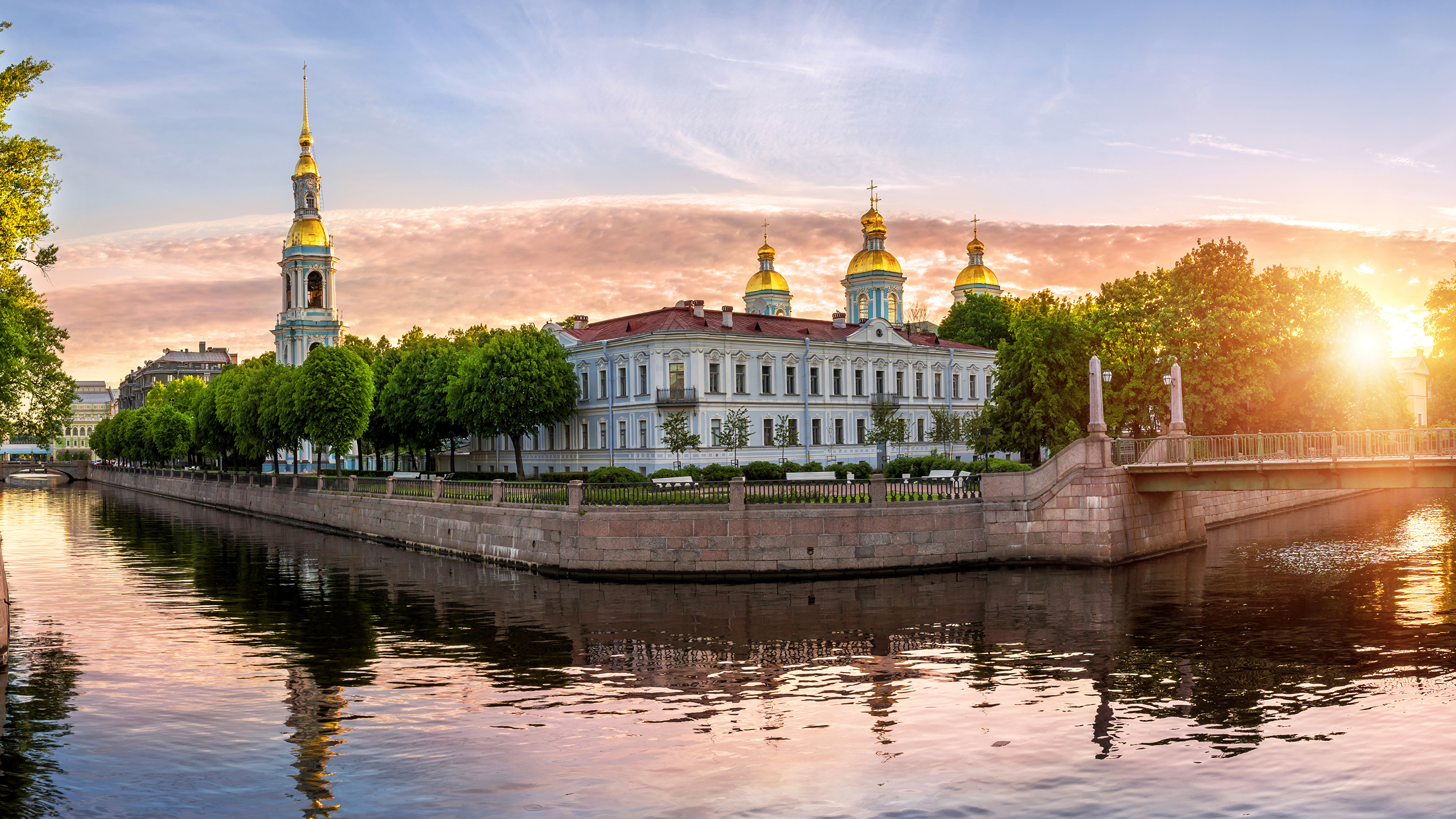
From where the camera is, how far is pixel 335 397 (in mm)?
67438

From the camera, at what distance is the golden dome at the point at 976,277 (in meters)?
122

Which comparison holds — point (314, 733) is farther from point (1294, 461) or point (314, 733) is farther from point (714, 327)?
point (714, 327)

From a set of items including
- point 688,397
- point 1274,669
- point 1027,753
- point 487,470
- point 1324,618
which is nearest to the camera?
point 1027,753

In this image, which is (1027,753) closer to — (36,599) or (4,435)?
(36,599)

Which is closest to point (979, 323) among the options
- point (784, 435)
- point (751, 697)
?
point (784, 435)

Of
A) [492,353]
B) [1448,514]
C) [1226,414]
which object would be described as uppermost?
[492,353]

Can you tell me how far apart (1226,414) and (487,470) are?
51347 millimetres

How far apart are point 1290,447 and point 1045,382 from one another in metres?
19.9

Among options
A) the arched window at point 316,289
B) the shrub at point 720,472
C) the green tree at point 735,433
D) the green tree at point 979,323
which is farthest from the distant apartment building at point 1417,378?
the arched window at point 316,289

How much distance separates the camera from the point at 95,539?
182 feet

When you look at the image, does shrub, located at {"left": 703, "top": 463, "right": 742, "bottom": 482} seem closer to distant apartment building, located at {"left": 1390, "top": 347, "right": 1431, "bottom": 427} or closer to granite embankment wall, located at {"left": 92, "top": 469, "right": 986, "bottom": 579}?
granite embankment wall, located at {"left": 92, "top": 469, "right": 986, "bottom": 579}

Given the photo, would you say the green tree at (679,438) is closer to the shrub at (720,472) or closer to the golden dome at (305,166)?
the shrub at (720,472)

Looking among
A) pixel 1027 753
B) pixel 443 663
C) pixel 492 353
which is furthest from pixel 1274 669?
pixel 492 353

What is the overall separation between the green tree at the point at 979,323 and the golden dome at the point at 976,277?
1461cm
